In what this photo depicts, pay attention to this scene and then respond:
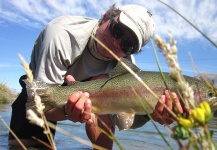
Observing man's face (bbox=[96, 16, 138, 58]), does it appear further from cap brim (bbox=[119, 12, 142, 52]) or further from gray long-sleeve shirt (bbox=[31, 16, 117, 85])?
gray long-sleeve shirt (bbox=[31, 16, 117, 85])

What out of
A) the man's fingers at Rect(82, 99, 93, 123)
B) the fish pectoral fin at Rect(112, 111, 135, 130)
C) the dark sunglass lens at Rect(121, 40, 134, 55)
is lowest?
the fish pectoral fin at Rect(112, 111, 135, 130)

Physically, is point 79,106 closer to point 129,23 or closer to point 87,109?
point 87,109

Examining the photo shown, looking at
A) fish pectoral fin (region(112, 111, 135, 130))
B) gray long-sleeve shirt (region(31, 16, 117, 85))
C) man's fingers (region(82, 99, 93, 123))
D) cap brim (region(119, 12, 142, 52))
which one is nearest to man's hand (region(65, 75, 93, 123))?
man's fingers (region(82, 99, 93, 123))

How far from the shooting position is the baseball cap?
4238mm

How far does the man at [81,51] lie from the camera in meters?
3.86

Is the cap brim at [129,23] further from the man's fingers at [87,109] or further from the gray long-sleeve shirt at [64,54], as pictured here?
the man's fingers at [87,109]

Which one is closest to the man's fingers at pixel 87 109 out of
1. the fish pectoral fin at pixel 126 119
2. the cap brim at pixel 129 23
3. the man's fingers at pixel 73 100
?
the man's fingers at pixel 73 100

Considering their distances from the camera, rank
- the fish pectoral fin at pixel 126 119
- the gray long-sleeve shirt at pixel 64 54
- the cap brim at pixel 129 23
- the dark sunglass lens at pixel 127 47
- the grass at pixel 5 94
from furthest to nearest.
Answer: the grass at pixel 5 94 → the dark sunglass lens at pixel 127 47 → the cap brim at pixel 129 23 → the gray long-sleeve shirt at pixel 64 54 → the fish pectoral fin at pixel 126 119

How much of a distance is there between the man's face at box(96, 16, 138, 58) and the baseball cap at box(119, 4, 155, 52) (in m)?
0.07

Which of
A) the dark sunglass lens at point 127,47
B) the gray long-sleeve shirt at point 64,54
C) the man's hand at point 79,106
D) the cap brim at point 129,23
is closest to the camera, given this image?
the man's hand at point 79,106

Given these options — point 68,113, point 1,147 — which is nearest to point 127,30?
point 68,113

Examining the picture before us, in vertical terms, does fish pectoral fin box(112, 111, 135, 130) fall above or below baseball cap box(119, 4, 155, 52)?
below

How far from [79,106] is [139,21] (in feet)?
5.71

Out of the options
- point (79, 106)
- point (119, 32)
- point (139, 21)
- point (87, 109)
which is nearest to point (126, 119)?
point (87, 109)
